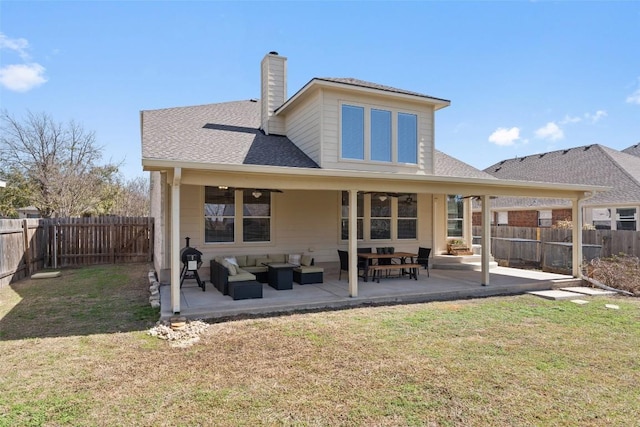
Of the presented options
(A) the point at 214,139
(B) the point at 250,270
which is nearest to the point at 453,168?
(B) the point at 250,270

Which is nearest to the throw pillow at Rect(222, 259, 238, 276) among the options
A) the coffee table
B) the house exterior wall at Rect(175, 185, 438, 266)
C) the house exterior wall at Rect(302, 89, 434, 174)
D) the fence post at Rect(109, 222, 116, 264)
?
the coffee table

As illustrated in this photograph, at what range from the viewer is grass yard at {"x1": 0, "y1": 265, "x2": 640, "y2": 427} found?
3.34 m

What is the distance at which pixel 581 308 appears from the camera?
748cm

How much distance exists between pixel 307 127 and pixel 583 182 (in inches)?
621

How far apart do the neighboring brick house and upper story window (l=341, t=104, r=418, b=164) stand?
985 cm

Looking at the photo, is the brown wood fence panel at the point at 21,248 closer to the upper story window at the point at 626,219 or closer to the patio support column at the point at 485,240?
the patio support column at the point at 485,240

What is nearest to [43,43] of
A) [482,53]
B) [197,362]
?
[197,362]

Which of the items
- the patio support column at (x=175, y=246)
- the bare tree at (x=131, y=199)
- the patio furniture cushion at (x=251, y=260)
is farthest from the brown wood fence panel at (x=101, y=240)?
the bare tree at (x=131, y=199)

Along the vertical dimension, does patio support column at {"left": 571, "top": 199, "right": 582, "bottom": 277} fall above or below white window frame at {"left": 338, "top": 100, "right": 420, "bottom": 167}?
below

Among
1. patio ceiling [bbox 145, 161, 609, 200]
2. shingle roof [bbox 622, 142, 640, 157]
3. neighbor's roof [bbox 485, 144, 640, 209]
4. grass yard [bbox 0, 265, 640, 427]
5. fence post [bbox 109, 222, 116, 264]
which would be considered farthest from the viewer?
shingle roof [bbox 622, 142, 640, 157]

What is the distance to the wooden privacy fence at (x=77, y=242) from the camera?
36.1 feet

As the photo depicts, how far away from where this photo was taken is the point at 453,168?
11.8 meters

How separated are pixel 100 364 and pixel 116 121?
22325 millimetres

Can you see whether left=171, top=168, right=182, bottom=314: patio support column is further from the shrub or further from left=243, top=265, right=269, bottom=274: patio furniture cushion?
the shrub
